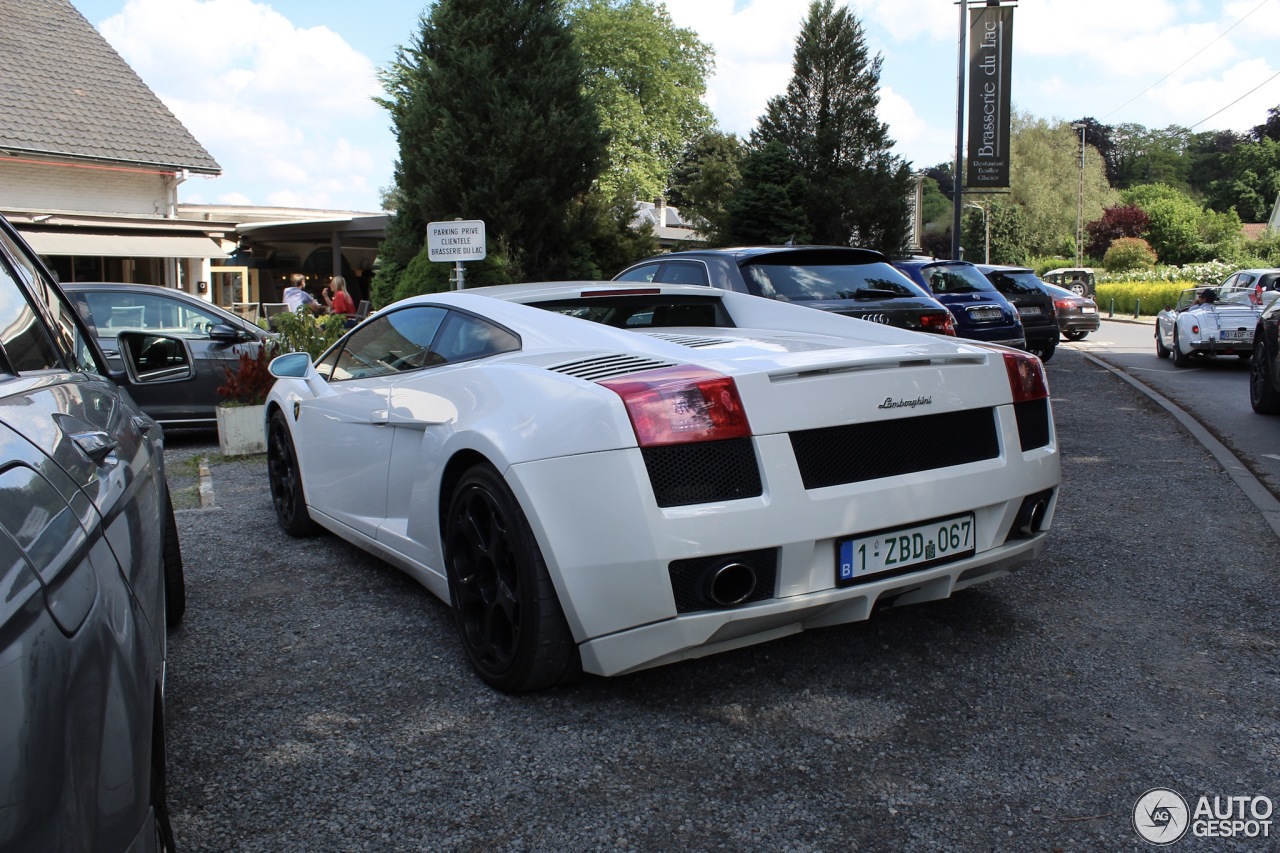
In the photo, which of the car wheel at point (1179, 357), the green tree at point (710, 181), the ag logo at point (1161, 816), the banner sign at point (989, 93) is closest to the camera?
the ag logo at point (1161, 816)

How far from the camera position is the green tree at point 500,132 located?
681 inches

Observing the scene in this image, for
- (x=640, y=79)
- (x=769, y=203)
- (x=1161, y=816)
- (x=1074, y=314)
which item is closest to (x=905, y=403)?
(x=1161, y=816)

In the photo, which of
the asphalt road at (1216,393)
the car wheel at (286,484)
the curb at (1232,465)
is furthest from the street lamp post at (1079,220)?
the car wheel at (286,484)

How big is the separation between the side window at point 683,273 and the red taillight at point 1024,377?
4630mm

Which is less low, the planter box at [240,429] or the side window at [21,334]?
the side window at [21,334]

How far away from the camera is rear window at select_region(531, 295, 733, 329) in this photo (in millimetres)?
4301

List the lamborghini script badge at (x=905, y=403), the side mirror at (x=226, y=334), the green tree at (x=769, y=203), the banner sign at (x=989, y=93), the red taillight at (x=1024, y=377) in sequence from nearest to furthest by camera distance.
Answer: the lamborghini script badge at (x=905, y=403) < the red taillight at (x=1024, y=377) < the side mirror at (x=226, y=334) < the banner sign at (x=989, y=93) < the green tree at (x=769, y=203)

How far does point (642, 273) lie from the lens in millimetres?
9672

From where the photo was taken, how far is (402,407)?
13.1 ft

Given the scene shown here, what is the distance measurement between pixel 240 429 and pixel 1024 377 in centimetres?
662

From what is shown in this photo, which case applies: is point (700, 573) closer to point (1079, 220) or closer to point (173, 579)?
point (173, 579)

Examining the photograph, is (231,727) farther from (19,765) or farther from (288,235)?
(288,235)

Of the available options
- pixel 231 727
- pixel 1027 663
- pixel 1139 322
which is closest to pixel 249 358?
pixel 231 727

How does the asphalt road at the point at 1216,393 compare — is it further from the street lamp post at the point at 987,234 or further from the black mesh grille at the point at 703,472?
the street lamp post at the point at 987,234
